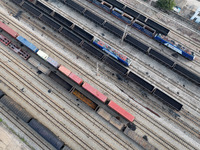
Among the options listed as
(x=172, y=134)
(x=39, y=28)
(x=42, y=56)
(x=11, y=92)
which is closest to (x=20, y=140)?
(x=11, y=92)

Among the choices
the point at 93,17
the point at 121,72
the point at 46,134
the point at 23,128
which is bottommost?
the point at 23,128

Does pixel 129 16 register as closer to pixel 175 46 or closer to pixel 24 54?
pixel 175 46

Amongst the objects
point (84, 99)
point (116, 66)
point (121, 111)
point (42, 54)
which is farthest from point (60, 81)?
point (121, 111)

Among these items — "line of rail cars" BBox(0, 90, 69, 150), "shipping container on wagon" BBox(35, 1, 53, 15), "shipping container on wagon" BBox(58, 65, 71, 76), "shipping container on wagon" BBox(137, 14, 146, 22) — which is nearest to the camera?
"line of rail cars" BBox(0, 90, 69, 150)

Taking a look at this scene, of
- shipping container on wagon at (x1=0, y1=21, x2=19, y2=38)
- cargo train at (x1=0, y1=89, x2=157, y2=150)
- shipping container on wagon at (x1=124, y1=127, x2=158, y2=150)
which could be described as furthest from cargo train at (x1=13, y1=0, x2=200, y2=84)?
shipping container on wagon at (x1=124, y1=127, x2=158, y2=150)

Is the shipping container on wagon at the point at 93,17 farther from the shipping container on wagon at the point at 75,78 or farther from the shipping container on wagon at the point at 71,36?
the shipping container on wagon at the point at 75,78

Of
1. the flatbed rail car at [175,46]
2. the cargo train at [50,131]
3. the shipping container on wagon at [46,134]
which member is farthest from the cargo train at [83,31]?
the shipping container on wagon at [46,134]

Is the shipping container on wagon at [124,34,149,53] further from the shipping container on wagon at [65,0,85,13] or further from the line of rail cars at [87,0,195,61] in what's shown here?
the shipping container on wagon at [65,0,85,13]
